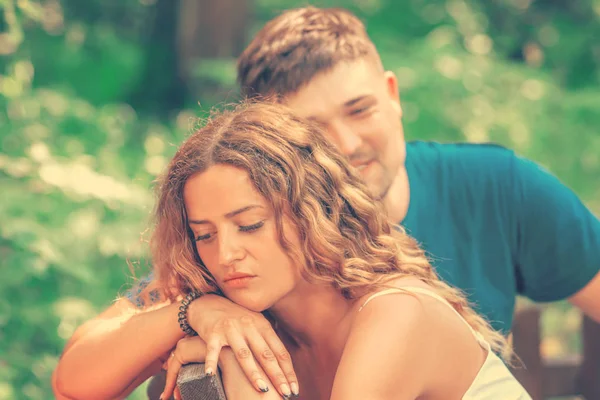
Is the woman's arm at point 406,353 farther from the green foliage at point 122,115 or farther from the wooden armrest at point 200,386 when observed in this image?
the green foliage at point 122,115

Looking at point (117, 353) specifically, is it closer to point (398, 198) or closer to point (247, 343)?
point (247, 343)

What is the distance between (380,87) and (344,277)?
2.60ft

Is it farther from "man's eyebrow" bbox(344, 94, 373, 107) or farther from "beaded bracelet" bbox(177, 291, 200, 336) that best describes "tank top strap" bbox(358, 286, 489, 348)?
"man's eyebrow" bbox(344, 94, 373, 107)

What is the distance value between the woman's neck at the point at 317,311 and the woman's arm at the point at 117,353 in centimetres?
29

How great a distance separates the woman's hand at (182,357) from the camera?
1.99 meters

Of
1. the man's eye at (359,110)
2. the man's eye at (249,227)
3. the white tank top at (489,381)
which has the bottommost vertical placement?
the white tank top at (489,381)

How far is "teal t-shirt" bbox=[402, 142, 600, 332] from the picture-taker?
266 centimetres

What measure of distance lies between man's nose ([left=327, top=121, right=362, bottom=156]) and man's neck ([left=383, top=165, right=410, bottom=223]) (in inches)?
8.8

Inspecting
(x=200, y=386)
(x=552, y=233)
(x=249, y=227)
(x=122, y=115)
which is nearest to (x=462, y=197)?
(x=552, y=233)

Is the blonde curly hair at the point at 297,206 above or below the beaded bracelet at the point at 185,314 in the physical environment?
above

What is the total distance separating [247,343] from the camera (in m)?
1.92

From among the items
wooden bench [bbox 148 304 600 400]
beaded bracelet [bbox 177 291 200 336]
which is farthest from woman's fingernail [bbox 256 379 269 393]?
wooden bench [bbox 148 304 600 400]

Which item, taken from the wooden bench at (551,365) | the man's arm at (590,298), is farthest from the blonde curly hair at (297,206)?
the wooden bench at (551,365)

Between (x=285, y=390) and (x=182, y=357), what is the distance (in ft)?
0.97
